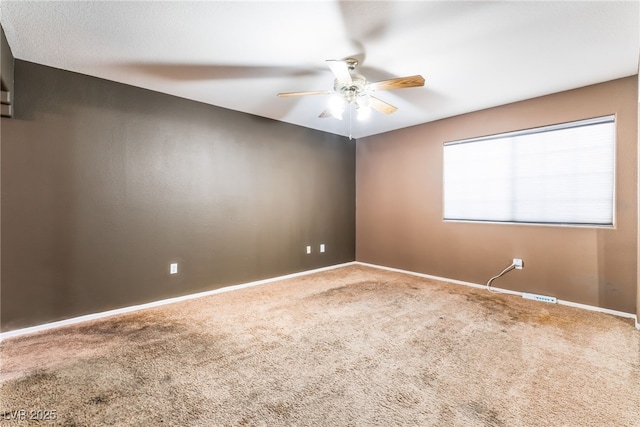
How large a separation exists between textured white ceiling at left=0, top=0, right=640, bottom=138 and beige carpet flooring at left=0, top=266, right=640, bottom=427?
2.35 m

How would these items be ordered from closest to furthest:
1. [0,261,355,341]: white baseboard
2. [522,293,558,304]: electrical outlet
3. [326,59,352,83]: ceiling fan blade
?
1. [326,59,352,83]: ceiling fan blade
2. [0,261,355,341]: white baseboard
3. [522,293,558,304]: electrical outlet

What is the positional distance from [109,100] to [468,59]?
11.3 ft

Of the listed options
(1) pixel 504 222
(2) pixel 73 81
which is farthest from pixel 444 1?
(2) pixel 73 81

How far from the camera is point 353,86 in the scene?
246cm

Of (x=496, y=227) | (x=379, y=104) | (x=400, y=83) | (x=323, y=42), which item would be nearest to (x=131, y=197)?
(x=323, y=42)

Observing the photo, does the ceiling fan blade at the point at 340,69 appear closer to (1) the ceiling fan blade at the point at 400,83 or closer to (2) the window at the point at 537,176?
(1) the ceiling fan blade at the point at 400,83

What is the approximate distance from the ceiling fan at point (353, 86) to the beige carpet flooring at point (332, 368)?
2.04 metres

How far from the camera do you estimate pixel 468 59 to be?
2447 millimetres

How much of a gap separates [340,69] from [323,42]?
0.87 ft

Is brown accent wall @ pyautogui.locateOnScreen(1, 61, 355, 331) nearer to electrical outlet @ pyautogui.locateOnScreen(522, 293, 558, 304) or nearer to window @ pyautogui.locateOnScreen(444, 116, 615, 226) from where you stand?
window @ pyautogui.locateOnScreen(444, 116, 615, 226)

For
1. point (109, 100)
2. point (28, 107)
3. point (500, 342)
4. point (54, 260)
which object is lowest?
point (500, 342)

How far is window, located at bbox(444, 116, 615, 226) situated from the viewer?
293cm

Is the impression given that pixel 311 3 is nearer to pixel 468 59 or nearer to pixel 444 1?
pixel 444 1

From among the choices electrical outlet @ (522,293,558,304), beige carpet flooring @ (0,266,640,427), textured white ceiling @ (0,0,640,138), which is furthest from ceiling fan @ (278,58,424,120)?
electrical outlet @ (522,293,558,304)
